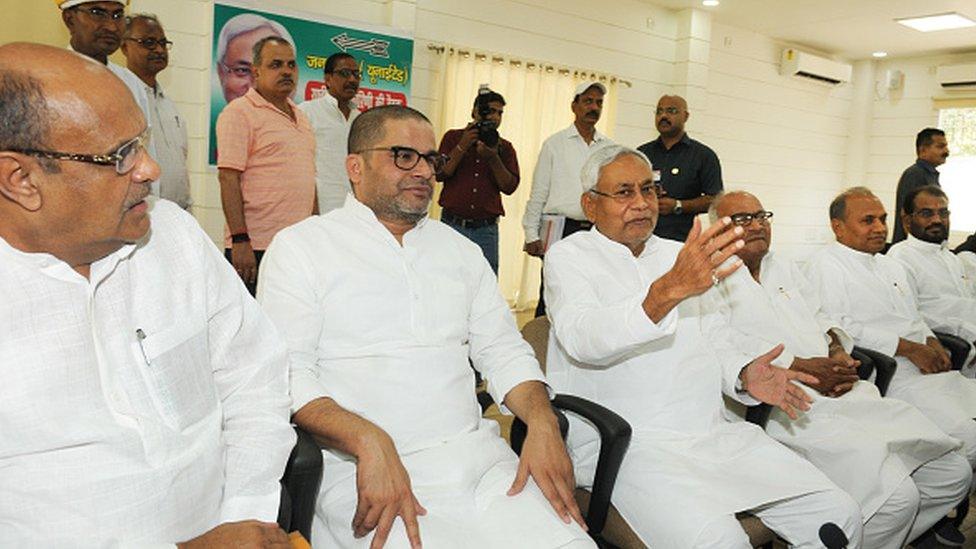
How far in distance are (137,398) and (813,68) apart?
9077 mm

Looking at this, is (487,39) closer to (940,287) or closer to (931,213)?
(931,213)

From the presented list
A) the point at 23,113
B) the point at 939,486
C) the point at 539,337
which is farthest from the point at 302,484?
the point at 939,486

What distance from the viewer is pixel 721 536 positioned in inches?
64.7

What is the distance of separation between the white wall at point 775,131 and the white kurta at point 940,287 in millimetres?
4164

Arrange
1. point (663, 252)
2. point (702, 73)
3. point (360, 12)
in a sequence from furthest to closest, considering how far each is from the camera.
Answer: point (702, 73) → point (360, 12) → point (663, 252)

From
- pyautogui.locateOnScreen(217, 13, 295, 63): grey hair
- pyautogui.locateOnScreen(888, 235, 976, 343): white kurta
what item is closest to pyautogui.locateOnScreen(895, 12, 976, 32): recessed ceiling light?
pyautogui.locateOnScreen(888, 235, 976, 343): white kurta

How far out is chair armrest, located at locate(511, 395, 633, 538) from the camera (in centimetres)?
170

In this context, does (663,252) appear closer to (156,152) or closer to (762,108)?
(156,152)

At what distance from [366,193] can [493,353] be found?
549 millimetres

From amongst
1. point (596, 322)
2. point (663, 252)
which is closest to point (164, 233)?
point (596, 322)

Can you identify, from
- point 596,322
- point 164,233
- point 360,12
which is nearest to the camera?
point 164,233

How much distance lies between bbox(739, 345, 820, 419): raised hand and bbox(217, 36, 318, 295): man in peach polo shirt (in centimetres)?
201

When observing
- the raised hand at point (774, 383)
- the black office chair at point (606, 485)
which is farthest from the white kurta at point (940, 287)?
the black office chair at point (606, 485)

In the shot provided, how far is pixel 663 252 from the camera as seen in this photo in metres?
2.21
